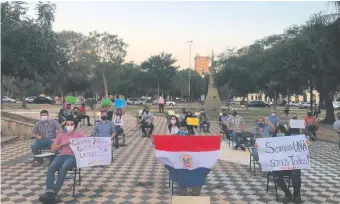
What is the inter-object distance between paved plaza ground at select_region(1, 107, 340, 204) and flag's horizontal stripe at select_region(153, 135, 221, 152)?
108 cm

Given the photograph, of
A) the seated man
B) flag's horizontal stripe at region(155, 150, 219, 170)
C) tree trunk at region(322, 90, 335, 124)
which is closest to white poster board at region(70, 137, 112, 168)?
flag's horizontal stripe at region(155, 150, 219, 170)

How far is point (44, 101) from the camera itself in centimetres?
5212

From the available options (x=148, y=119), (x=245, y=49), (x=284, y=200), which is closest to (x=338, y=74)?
(x=148, y=119)

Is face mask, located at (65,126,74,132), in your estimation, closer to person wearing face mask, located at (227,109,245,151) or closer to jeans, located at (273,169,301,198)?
jeans, located at (273,169,301,198)

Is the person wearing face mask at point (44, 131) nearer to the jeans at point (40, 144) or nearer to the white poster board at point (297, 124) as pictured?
the jeans at point (40, 144)

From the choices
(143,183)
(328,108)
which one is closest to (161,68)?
(328,108)

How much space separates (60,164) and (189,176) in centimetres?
249

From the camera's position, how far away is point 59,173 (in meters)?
6.39

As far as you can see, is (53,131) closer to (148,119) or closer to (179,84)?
(148,119)

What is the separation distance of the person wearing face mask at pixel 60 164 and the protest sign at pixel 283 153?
12.0 ft

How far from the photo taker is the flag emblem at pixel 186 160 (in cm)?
598

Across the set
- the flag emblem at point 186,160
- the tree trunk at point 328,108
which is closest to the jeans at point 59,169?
the flag emblem at point 186,160

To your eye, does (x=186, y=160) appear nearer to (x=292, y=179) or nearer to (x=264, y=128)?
(x=292, y=179)

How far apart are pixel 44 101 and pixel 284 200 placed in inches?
1981
